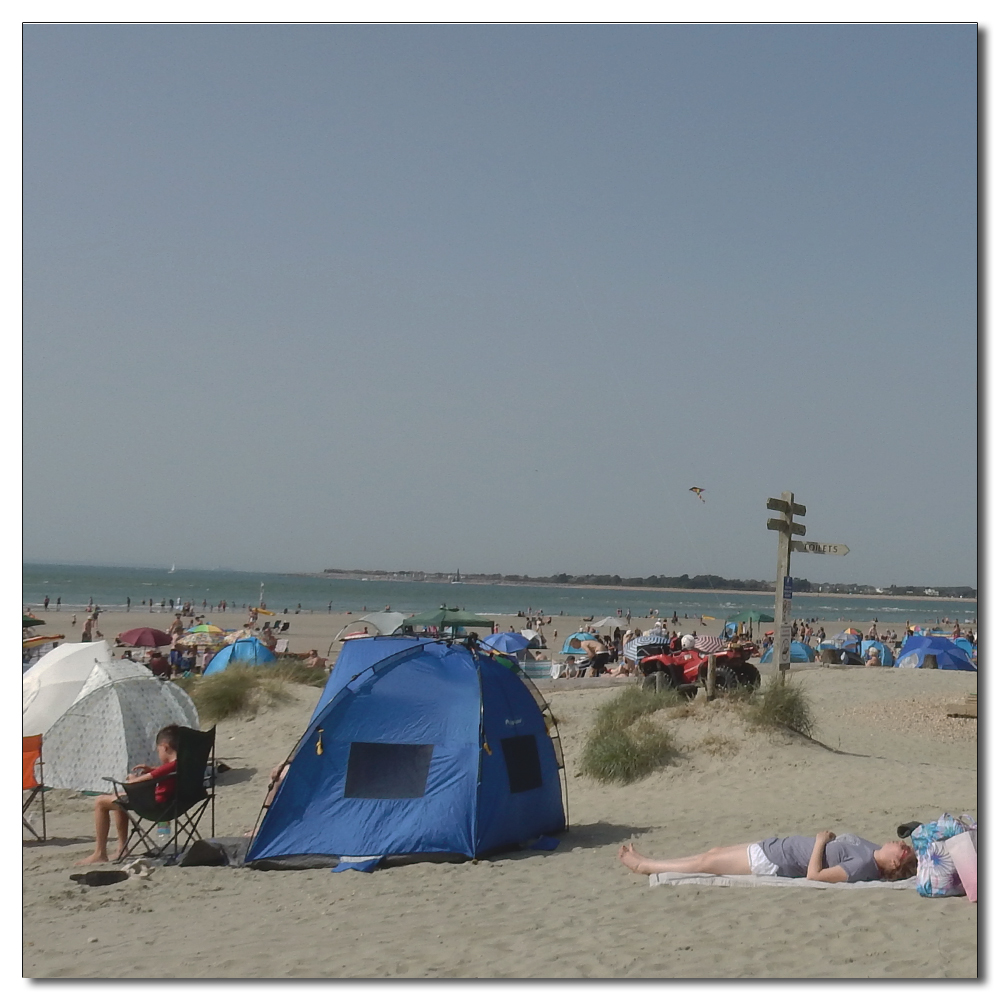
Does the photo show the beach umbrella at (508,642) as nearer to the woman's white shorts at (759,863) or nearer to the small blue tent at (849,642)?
the small blue tent at (849,642)

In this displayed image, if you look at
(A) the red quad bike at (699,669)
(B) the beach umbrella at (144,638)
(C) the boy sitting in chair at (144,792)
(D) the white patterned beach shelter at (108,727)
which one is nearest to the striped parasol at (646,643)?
(A) the red quad bike at (699,669)

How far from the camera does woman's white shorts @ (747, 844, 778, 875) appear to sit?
21.0 feet

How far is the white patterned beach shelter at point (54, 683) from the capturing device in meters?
12.5

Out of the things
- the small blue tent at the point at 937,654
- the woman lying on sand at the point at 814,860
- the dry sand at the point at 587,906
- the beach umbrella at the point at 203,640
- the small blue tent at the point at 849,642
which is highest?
the woman lying on sand at the point at 814,860

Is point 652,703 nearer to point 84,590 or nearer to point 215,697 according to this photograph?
point 215,697

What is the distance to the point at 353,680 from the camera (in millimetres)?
8031

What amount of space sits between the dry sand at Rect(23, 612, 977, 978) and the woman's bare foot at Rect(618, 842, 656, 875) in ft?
0.30

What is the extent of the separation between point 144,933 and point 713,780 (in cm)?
610

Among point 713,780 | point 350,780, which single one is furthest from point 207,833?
point 713,780

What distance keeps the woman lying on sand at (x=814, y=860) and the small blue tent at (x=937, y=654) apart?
61.6 ft

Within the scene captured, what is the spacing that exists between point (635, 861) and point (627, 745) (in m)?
4.04

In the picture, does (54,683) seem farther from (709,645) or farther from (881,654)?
(881,654)

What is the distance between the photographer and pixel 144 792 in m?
7.95

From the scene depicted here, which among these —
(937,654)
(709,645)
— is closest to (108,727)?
(709,645)
